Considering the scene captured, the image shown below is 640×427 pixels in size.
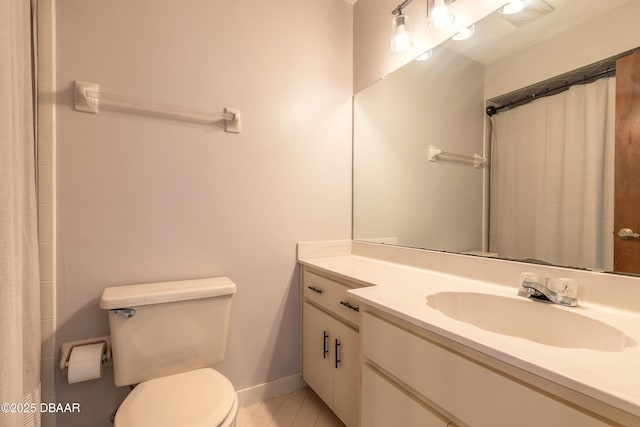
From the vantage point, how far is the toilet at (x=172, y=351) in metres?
0.90

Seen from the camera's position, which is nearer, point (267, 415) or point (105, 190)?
point (105, 190)

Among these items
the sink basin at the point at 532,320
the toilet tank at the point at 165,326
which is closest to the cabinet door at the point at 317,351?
the toilet tank at the point at 165,326

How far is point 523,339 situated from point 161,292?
4.09ft

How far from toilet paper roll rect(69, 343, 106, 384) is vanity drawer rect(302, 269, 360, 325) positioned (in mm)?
946

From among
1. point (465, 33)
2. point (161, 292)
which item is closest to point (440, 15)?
point (465, 33)

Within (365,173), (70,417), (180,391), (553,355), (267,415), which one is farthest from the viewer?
(365,173)

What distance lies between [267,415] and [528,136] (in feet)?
5.85

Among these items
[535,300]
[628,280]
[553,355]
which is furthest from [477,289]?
[553,355]

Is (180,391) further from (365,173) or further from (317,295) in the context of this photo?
(365,173)

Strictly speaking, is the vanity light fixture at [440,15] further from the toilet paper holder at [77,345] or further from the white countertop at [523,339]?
the toilet paper holder at [77,345]

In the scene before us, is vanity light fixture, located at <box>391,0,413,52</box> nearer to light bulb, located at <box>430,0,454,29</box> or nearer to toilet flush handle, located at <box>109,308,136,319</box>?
light bulb, located at <box>430,0,454,29</box>

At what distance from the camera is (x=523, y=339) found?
2.16ft

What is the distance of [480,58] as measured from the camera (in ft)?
4.08

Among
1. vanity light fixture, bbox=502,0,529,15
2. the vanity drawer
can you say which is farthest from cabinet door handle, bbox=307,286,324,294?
vanity light fixture, bbox=502,0,529,15
